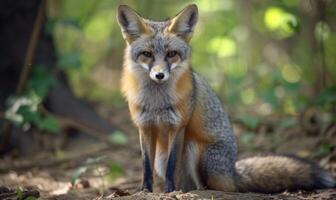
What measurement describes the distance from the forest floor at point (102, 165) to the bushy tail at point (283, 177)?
0.36 feet

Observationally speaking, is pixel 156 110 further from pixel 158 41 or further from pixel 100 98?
pixel 100 98

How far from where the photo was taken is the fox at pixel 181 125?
5.79 metres

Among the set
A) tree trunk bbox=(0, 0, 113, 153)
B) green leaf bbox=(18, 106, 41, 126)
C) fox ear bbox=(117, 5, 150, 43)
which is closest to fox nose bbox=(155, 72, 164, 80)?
fox ear bbox=(117, 5, 150, 43)

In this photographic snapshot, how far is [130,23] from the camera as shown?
5.89 m

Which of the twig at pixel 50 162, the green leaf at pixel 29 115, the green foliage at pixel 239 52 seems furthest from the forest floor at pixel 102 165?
the green leaf at pixel 29 115

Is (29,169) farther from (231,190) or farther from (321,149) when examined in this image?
(321,149)

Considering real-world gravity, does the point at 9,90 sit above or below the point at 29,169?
above

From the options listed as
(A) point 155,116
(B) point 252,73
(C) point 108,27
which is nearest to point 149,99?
(A) point 155,116

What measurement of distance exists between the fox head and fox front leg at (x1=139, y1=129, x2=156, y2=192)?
2.15 feet

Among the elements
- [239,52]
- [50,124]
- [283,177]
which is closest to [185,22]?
[283,177]

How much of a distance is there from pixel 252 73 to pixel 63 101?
13.9ft

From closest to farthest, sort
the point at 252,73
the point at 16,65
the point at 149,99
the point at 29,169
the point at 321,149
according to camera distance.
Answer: the point at 149,99 < the point at 321,149 < the point at 29,169 < the point at 16,65 < the point at 252,73

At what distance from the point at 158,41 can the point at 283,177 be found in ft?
7.25

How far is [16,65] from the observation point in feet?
30.7
